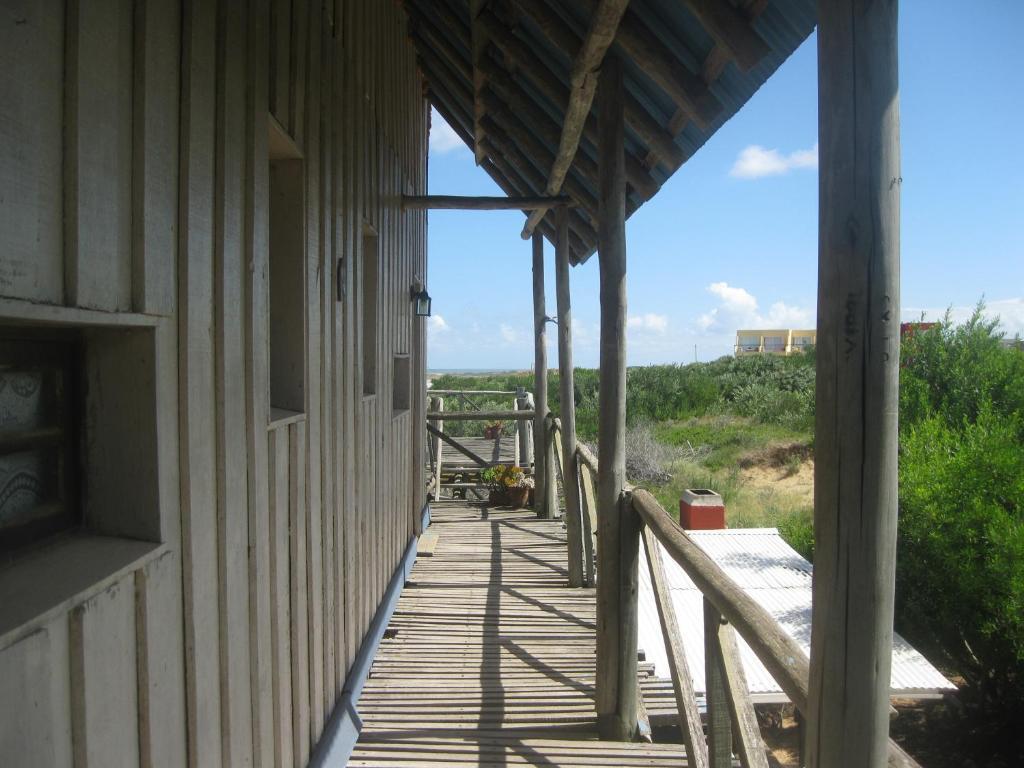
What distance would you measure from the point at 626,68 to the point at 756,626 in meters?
3.01

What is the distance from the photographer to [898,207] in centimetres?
134

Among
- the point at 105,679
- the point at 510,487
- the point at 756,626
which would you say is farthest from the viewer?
the point at 510,487

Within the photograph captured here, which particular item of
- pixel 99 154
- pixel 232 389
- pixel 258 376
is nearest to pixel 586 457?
pixel 258 376

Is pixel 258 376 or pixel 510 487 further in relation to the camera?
pixel 510 487

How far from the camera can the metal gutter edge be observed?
9.44 ft

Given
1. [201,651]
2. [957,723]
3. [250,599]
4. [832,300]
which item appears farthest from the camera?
[957,723]

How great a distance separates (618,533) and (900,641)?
3.60 metres

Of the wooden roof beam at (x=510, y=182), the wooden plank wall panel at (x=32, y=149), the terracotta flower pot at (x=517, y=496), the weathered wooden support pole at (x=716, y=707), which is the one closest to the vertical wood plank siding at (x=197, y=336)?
the wooden plank wall panel at (x=32, y=149)

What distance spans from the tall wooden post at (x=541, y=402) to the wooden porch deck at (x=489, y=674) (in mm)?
1582

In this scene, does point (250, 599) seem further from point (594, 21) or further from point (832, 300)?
point (594, 21)

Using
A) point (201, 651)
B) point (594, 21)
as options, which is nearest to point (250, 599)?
point (201, 651)

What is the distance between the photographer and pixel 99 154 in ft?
4.14

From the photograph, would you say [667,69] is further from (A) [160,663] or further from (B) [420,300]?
(B) [420,300]

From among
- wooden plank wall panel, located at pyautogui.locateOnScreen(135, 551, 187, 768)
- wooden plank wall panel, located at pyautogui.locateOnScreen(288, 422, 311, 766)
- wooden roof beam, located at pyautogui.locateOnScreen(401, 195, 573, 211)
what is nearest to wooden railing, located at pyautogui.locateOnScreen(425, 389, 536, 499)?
wooden roof beam, located at pyautogui.locateOnScreen(401, 195, 573, 211)
